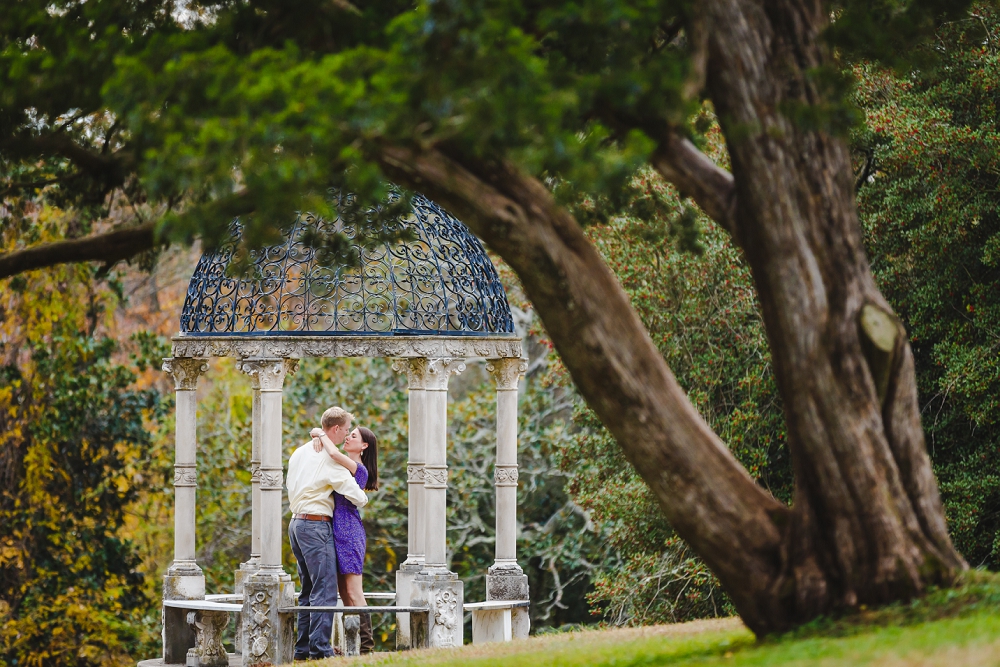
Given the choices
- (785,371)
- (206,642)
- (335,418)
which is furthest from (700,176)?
(206,642)

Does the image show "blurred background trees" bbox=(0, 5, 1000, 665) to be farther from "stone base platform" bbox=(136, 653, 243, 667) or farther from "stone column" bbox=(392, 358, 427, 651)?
"stone base platform" bbox=(136, 653, 243, 667)

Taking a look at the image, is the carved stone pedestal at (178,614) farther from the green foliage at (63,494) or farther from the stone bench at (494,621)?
the green foliage at (63,494)

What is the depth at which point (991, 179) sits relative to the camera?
39.0 ft

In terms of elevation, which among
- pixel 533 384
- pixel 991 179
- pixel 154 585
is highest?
pixel 991 179

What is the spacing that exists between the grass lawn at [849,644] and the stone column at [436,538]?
1.88 m

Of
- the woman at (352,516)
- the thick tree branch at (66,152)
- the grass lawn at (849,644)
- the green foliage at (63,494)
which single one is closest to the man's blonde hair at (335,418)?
the woman at (352,516)

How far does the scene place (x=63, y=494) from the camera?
1666 cm

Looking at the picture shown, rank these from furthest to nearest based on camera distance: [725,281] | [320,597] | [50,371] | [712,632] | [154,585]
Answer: [154,585], [50,371], [725,281], [320,597], [712,632]

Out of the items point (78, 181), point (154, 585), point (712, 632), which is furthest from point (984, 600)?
point (154, 585)

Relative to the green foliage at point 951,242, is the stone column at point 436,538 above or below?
below

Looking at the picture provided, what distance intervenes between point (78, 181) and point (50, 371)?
8168mm

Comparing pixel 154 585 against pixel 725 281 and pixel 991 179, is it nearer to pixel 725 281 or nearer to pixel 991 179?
pixel 725 281

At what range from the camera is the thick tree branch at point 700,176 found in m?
7.15

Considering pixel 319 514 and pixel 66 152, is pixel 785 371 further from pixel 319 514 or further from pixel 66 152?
pixel 319 514
